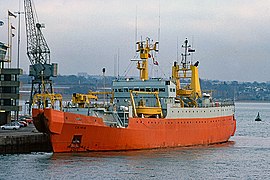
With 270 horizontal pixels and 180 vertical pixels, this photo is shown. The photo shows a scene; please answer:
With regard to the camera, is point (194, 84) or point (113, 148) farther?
point (194, 84)

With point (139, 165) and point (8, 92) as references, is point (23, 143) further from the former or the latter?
point (8, 92)

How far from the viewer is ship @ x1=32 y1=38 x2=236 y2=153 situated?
5544 centimetres

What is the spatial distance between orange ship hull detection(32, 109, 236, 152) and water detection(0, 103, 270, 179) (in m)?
0.93

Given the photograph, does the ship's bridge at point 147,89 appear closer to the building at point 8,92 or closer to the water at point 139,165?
the water at point 139,165

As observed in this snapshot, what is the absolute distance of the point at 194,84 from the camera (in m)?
80.5

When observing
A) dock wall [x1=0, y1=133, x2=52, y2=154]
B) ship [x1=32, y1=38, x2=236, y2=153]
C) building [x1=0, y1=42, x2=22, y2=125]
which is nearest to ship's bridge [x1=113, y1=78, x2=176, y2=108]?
ship [x1=32, y1=38, x2=236, y2=153]

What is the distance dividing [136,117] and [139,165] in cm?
856

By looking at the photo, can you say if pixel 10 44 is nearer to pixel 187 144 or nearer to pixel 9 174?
pixel 187 144

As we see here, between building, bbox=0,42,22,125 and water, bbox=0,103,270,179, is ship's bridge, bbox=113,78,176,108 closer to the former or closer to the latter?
water, bbox=0,103,270,179

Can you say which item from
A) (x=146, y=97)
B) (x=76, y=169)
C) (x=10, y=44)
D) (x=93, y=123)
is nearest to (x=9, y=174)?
(x=76, y=169)

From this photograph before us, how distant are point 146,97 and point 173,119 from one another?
3.64 metres

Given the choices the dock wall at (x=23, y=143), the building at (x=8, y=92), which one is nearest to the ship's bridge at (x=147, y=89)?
the dock wall at (x=23, y=143)

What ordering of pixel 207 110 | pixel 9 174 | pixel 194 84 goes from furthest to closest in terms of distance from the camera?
pixel 194 84, pixel 207 110, pixel 9 174

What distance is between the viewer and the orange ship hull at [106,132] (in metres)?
54.8
